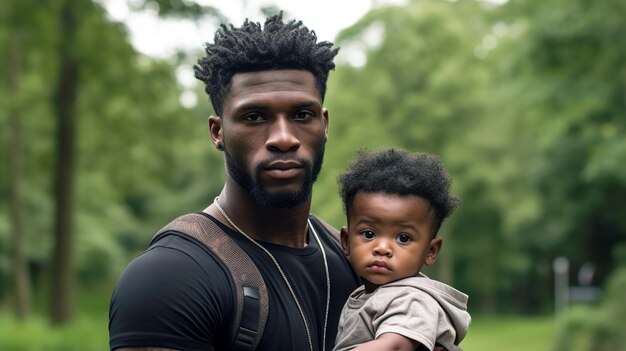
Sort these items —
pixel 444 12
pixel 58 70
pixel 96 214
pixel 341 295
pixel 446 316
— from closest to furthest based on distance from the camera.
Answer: pixel 446 316 < pixel 341 295 < pixel 58 70 < pixel 444 12 < pixel 96 214

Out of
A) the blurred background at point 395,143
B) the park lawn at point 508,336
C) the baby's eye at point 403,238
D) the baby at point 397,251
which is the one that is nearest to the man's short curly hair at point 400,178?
the baby at point 397,251

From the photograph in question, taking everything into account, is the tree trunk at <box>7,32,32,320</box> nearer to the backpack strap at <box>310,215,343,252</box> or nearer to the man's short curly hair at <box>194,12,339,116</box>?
the backpack strap at <box>310,215,343,252</box>

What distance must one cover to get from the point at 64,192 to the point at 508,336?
23111 millimetres

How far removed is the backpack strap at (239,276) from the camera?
9.68 ft

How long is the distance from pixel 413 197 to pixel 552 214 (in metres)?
36.9

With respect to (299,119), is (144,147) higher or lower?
higher

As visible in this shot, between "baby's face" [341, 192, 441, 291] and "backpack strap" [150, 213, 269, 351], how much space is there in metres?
0.43

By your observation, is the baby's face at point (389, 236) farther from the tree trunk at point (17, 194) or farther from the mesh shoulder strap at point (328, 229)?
the tree trunk at point (17, 194)

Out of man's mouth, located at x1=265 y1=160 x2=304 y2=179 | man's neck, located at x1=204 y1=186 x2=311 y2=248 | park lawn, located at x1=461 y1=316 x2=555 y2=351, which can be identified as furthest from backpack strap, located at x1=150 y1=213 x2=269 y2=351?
park lawn, located at x1=461 y1=316 x2=555 y2=351

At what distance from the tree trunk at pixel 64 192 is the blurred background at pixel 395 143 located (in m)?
0.03

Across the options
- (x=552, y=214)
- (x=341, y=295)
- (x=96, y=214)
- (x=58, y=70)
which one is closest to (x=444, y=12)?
(x=552, y=214)

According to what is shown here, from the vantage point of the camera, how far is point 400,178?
3.34 meters

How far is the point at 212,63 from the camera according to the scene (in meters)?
3.36

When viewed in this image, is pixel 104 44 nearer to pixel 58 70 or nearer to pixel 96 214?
pixel 58 70
